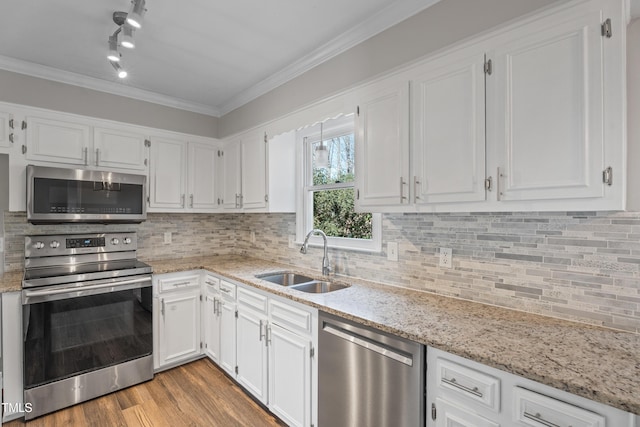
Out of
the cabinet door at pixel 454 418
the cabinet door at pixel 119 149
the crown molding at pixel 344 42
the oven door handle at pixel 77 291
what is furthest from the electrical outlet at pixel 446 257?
the cabinet door at pixel 119 149

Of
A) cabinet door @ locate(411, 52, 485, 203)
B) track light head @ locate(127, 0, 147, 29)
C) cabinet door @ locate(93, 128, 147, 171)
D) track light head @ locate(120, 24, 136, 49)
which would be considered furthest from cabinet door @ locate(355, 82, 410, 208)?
cabinet door @ locate(93, 128, 147, 171)

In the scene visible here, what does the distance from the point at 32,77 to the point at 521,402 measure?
368 centimetres

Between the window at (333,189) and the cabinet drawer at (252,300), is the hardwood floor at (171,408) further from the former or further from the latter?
the window at (333,189)

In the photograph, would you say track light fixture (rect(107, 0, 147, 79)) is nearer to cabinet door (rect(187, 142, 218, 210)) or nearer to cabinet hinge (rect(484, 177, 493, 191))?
cabinet door (rect(187, 142, 218, 210))

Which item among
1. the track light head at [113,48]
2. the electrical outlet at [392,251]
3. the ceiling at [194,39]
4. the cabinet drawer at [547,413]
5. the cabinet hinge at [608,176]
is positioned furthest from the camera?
the electrical outlet at [392,251]

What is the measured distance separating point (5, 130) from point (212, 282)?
189 centimetres

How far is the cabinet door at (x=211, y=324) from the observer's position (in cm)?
278

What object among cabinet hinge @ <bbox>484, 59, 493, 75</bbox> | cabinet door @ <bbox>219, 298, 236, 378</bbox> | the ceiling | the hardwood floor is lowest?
the hardwood floor

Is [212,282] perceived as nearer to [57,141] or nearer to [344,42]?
[57,141]

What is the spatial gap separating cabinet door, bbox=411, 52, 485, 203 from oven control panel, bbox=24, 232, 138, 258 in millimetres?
2655

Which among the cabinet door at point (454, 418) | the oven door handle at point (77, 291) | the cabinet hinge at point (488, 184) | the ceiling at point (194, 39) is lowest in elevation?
the cabinet door at point (454, 418)

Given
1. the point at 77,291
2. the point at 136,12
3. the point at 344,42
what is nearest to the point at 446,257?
the point at 344,42

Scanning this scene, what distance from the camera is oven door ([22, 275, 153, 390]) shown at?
2.15 metres

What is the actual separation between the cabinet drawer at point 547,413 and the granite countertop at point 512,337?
0.23 feet
